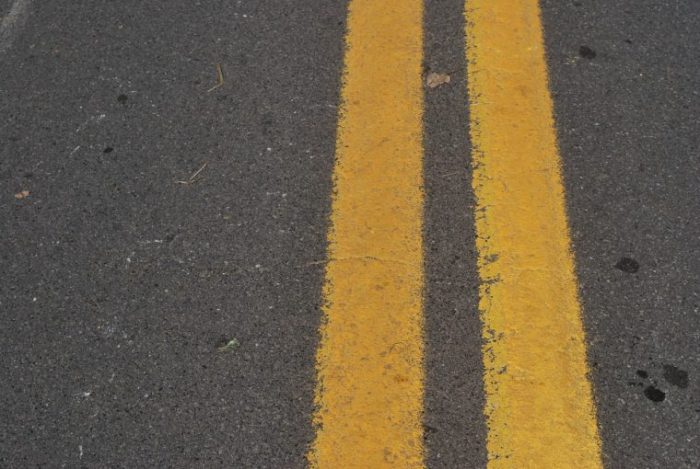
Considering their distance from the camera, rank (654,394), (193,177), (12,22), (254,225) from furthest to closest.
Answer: (12,22) < (193,177) < (254,225) < (654,394)

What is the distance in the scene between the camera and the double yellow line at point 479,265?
1.76 m

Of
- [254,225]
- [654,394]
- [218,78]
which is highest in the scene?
[218,78]

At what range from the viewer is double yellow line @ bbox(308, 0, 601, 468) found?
176 cm

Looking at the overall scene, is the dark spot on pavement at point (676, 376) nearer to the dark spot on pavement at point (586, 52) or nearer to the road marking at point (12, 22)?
the dark spot on pavement at point (586, 52)

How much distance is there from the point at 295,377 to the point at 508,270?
1.85 ft

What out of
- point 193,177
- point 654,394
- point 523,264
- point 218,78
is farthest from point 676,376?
point 218,78

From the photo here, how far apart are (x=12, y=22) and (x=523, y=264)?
1.86 metres

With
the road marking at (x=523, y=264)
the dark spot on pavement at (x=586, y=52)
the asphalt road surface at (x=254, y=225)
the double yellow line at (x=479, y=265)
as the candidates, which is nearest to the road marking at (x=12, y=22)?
the asphalt road surface at (x=254, y=225)

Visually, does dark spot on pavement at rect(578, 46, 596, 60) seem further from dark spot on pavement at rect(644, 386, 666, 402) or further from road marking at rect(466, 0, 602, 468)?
dark spot on pavement at rect(644, 386, 666, 402)

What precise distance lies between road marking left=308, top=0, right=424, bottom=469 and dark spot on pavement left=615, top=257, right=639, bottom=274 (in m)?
0.47

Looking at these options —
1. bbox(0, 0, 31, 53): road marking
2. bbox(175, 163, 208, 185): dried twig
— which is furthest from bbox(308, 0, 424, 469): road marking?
bbox(0, 0, 31, 53): road marking

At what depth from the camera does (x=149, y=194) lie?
87.5 inches

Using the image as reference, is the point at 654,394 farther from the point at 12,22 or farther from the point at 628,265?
the point at 12,22

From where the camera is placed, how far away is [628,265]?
78.5 inches
